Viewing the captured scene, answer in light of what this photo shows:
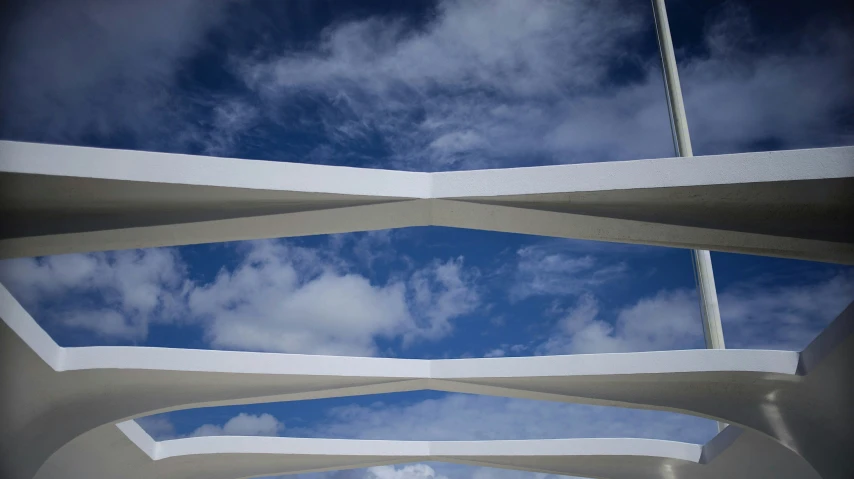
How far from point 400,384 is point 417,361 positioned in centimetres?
64

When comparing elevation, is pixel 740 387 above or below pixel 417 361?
below

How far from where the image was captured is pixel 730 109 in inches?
739

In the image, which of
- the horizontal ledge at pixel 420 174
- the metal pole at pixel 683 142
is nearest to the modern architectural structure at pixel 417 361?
the horizontal ledge at pixel 420 174

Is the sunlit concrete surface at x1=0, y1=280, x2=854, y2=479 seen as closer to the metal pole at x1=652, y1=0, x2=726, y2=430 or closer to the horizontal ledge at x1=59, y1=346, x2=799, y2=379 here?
the horizontal ledge at x1=59, y1=346, x2=799, y2=379

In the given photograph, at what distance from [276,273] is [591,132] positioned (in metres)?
9.65

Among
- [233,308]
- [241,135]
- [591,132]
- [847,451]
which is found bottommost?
[847,451]

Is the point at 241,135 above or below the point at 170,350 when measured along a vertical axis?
above

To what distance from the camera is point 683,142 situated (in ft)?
74.4

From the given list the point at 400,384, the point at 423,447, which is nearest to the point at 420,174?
the point at 400,384

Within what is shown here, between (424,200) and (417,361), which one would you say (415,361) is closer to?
(417,361)

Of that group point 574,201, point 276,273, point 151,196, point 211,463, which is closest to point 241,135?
point 276,273

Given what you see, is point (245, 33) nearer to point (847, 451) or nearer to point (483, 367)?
point (483, 367)

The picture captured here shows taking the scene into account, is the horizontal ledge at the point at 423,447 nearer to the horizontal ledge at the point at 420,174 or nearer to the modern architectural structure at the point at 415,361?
the modern architectural structure at the point at 415,361

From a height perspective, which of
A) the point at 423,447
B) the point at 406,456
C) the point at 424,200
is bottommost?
the point at 424,200
